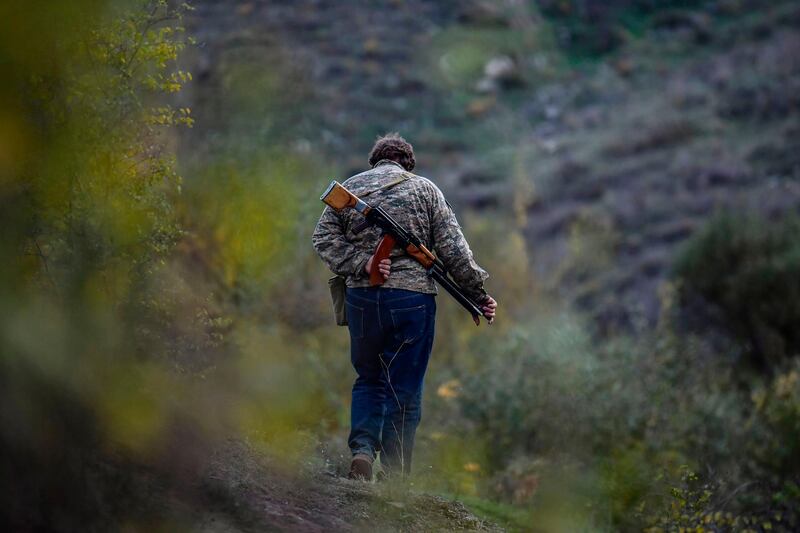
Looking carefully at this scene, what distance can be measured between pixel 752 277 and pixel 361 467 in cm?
1450

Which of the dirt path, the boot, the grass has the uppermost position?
the grass

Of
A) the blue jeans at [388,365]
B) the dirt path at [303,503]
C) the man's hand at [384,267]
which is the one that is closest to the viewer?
the dirt path at [303,503]

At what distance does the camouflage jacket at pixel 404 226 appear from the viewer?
577 cm

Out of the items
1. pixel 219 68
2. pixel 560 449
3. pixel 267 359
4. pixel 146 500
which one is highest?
pixel 219 68

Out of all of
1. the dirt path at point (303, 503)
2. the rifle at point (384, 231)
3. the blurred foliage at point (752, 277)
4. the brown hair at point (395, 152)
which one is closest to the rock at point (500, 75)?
the blurred foliage at point (752, 277)

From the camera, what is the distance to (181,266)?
8.94 m

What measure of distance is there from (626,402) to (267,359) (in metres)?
5.22

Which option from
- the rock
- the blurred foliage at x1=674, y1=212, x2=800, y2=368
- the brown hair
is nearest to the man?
the brown hair

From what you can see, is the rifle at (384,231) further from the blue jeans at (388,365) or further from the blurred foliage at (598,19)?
the blurred foliage at (598,19)

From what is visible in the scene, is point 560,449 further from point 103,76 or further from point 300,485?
point 103,76

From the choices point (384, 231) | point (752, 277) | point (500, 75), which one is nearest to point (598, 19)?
point (500, 75)

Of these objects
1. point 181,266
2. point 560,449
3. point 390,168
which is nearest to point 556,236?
point 560,449

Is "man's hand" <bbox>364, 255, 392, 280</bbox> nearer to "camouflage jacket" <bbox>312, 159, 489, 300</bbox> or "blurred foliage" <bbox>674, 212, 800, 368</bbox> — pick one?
"camouflage jacket" <bbox>312, 159, 489, 300</bbox>

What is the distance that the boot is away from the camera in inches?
227
